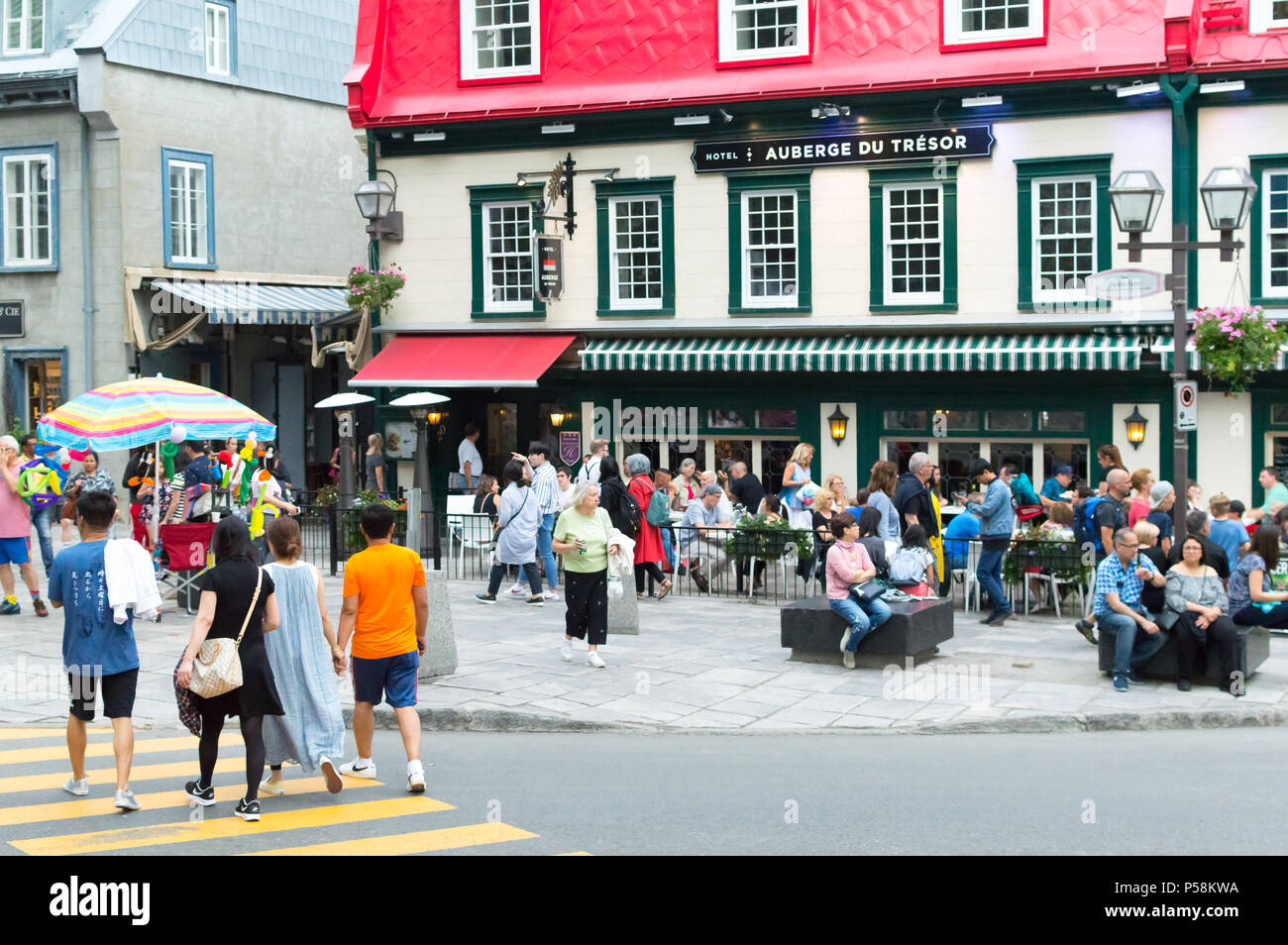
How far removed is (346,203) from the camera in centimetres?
3148

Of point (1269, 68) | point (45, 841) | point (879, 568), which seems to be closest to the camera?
point (45, 841)

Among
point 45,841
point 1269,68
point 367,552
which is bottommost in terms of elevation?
point 45,841

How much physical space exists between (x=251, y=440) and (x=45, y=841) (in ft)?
30.9

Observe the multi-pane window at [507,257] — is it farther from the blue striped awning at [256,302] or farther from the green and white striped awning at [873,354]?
the blue striped awning at [256,302]

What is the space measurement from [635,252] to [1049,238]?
6.46 m

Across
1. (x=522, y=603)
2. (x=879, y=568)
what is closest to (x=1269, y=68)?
(x=879, y=568)

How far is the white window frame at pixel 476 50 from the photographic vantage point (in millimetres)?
24047

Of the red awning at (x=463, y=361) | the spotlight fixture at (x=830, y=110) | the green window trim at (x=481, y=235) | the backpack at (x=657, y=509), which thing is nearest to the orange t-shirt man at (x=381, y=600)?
the backpack at (x=657, y=509)

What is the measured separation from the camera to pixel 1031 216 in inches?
842

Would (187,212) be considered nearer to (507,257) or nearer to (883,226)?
(507,257)

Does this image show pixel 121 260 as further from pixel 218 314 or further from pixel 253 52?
pixel 253 52

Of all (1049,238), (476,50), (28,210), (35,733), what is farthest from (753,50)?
(35,733)

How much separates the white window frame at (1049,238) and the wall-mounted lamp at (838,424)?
333 centimetres

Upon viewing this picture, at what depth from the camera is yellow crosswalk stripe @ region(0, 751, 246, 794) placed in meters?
9.16
